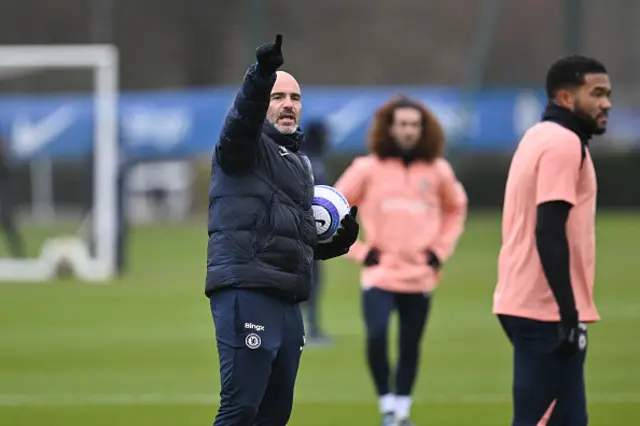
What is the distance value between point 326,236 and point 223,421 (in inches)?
44.6

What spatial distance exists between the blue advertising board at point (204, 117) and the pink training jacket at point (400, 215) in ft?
71.9

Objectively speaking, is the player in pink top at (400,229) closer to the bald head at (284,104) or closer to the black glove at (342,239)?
the black glove at (342,239)

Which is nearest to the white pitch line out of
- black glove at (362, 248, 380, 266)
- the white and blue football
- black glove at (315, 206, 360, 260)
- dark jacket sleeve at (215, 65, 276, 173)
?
Result: black glove at (362, 248, 380, 266)

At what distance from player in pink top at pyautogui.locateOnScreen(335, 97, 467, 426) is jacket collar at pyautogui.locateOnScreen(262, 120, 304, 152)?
11.4 feet

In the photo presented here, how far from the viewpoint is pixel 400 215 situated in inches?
414

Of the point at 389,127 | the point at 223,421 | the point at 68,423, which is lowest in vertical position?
the point at 68,423

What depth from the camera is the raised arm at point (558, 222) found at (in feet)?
22.7

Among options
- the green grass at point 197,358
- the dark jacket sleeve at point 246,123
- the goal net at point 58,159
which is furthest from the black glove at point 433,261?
the goal net at point 58,159

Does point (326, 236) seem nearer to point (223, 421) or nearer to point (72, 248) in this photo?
point (223, 421)

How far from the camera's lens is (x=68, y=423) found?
35.5 feet

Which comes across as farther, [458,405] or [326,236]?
[458,405]

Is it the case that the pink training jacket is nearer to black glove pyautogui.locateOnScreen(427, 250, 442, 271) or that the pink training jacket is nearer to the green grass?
black glove pyautogui.locateOnScreen(427, 250, 442, 271)

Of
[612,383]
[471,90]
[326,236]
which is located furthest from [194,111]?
[326,236]

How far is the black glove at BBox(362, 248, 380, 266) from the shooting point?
10.3 meters
